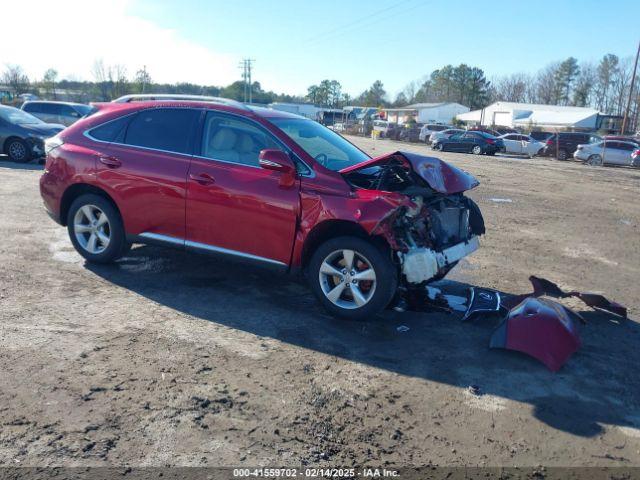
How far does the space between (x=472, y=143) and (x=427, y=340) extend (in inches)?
1234

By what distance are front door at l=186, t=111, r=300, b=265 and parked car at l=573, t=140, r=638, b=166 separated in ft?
94.0

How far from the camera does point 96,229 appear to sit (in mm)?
6047

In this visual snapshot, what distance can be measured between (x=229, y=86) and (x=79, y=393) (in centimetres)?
9092

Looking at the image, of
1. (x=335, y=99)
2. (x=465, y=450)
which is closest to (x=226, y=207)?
(x=465, y=450)

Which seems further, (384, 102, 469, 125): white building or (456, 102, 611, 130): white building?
(384, 102, 469, 125): white building

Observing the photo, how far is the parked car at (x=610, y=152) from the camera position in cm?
2903

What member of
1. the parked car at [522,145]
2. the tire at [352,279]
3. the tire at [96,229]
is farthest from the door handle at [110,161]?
the parked car at [522,145]

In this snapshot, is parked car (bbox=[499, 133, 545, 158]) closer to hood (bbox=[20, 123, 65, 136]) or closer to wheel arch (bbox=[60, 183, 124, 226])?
hood (bbox=[20, 123, 65, 136])

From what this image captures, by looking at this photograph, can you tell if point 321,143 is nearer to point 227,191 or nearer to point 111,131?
point 227,191

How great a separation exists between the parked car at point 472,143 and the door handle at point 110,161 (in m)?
30.7

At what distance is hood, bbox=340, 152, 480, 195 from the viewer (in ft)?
16.4

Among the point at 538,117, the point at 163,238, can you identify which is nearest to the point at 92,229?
the point at 163,238

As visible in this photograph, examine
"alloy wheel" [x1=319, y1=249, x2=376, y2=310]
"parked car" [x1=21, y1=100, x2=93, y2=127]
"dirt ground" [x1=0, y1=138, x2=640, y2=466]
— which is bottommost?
"dirt ground" [x1=0, y1=138, x2=640, y2=466]

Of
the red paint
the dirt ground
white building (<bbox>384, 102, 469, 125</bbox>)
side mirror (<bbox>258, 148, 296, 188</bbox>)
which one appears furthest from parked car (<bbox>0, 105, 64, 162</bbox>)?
white building (<bbox>384, 102, 469, 125</bbox>)
